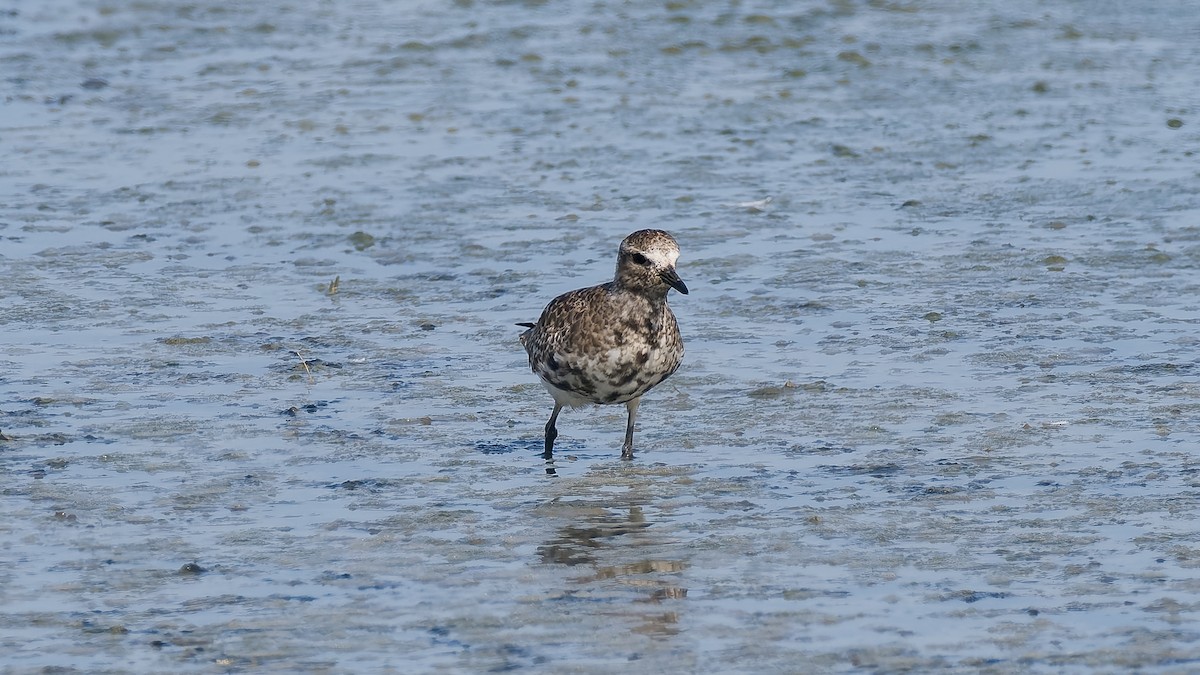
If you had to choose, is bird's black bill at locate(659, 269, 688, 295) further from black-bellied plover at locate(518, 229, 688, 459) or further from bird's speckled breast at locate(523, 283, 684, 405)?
bird's speckled breast at locate(523, 283, 684, 405)

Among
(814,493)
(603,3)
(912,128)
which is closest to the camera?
(814,493)

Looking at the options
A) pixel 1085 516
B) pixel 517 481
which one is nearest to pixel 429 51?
pixel 517 481

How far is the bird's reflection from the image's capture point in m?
8.29

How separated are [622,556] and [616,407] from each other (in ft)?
10.7

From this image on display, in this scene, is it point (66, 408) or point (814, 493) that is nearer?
point (814, 493)

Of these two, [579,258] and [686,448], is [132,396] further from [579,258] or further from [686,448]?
[579,258]

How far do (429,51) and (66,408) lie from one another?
13.8 metres

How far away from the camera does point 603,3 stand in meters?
27.8

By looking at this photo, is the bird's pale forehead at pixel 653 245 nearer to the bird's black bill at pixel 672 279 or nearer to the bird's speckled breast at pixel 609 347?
the bird's black bill at pixel 672 279

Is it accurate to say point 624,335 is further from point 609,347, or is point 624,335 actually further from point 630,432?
point 630,432

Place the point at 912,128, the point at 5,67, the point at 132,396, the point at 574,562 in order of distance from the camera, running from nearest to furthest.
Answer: the point at 574,562
the point at 132,396
the point at 912,128
the point at 5,67

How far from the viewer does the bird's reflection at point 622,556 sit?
Answer: 27.2 ft

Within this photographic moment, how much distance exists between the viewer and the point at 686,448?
10.8 meters

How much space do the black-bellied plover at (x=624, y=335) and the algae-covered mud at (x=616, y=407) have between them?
0.46m
